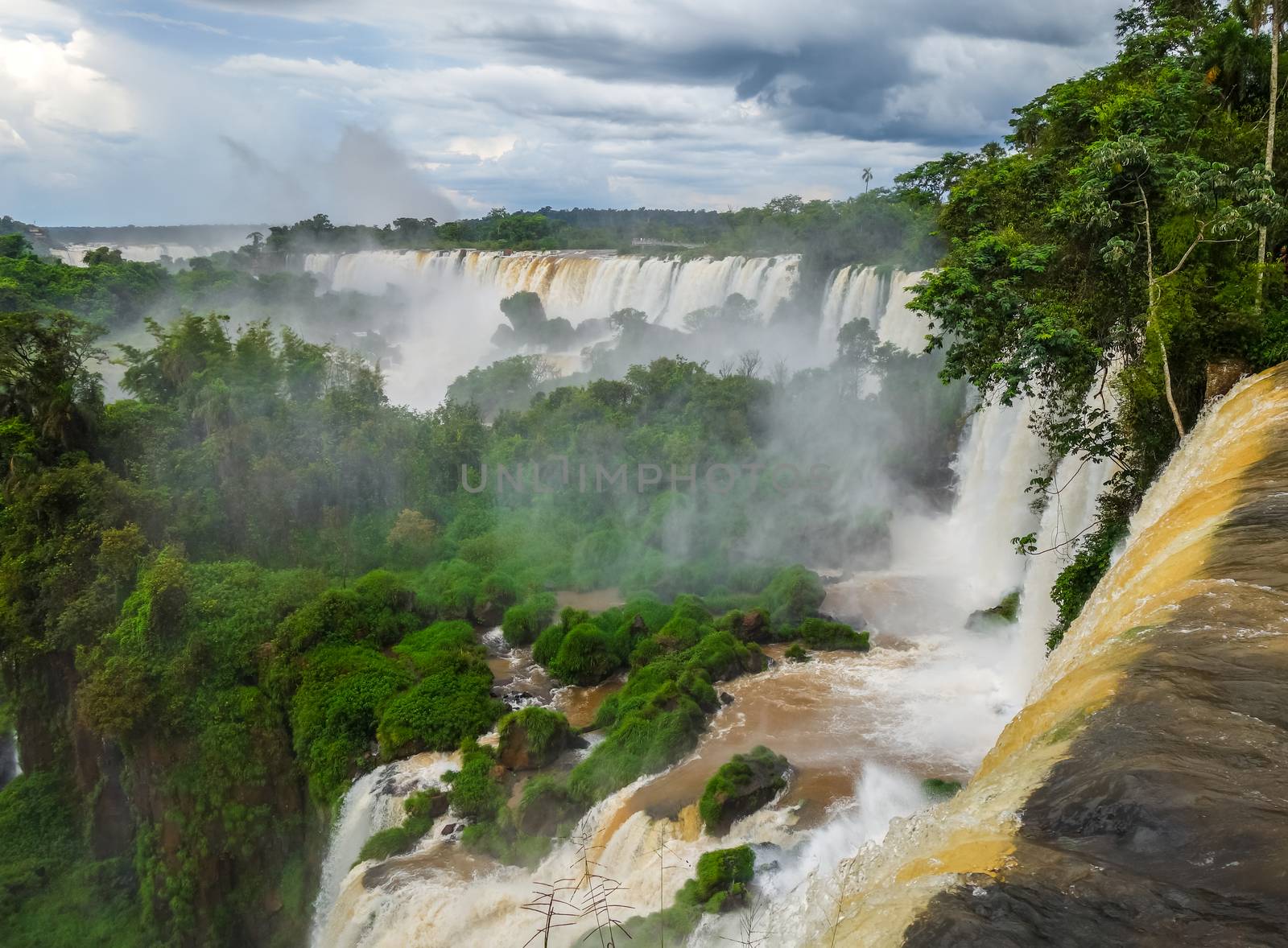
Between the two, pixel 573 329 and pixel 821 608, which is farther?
pixel 573 329

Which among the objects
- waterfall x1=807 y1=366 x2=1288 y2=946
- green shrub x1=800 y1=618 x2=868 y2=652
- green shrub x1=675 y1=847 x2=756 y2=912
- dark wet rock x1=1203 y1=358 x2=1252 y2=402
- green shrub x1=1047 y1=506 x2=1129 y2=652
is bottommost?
green shrub x1=800 y1=618 x2=868 y2=652

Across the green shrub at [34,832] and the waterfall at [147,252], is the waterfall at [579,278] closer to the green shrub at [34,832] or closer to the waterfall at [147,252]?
the waterfall at [147,252]

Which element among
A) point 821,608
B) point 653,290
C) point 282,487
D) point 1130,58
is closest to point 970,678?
point 821,608

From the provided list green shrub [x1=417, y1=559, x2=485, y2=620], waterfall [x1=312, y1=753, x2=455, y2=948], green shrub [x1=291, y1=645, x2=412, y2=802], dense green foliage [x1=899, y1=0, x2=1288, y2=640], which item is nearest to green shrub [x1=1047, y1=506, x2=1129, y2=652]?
dense green foliage [x1=899, y1=0, x2=1288, y2=640]

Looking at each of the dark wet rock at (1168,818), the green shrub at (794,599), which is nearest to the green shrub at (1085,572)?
the dark wet rock at (1168,818)

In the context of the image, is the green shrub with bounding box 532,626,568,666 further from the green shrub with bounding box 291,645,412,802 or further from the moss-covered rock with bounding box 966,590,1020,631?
the moss-covered rock with bounding box 966,590,1020,631

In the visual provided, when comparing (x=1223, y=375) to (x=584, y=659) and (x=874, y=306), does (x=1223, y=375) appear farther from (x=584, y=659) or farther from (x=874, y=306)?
(x=874, y=306)

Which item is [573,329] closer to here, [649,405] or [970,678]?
[649,405]
